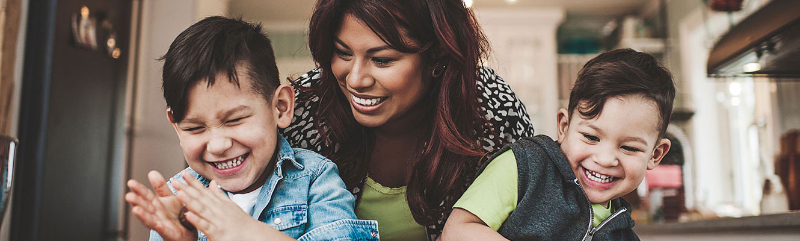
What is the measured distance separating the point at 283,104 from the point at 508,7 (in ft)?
14.5

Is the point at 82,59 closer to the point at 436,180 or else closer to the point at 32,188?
the point at 32,188

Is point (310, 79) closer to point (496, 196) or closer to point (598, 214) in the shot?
point (496, 196)

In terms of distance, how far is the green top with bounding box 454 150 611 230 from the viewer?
3.39ft

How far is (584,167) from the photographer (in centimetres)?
109

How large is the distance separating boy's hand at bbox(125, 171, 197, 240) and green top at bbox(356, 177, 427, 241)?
0.57 meters

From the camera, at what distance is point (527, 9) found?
5305 millimetres

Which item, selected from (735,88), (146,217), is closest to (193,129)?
(146,217)

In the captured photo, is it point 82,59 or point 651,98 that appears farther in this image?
point 82,59

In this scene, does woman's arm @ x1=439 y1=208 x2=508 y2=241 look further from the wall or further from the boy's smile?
the wall

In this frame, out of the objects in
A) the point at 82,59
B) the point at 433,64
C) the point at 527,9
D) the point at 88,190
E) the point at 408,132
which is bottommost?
the point at 88,190

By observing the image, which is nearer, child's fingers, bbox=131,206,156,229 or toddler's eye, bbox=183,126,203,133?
child's fingers, bbox=131,206,156,229

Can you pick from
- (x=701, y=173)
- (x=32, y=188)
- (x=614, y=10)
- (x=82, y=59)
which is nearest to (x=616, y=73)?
(x=32, y=188)

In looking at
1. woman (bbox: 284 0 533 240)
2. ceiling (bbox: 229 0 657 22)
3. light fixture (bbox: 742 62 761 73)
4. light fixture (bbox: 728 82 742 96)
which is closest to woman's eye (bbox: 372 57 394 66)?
woman (bbox: 284 0 533 240)

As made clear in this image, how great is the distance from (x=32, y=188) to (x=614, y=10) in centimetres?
471
